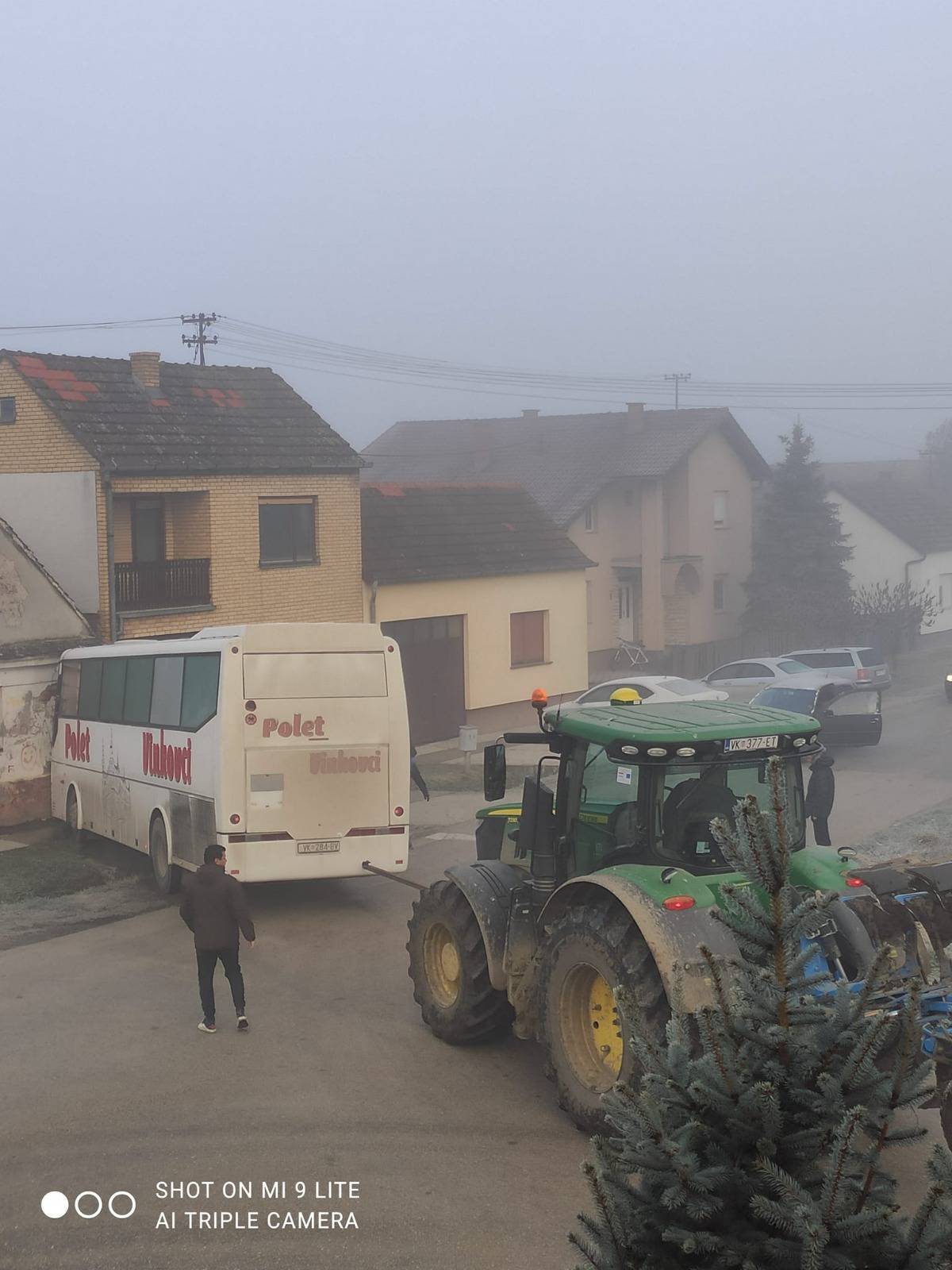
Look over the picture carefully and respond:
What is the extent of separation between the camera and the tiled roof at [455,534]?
2911cm

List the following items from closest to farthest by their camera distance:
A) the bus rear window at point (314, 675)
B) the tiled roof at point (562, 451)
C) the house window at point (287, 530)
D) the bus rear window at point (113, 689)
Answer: the bus rear window at point (314, 675) → the bus rear window at point (113, 689) → the house window at point (287, 530) → the tiled roof at point (562, 451)

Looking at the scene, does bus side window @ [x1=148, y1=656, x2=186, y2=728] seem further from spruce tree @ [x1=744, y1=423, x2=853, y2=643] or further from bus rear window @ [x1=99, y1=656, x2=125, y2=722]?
spruce tree @ [x1=744, y1=423, x2=853, y2=643]

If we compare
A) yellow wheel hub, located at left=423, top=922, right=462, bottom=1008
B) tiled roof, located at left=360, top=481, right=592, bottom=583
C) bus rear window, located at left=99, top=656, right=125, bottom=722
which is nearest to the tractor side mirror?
yellow wheel hub, located at left=423, top=922, right=462, bottom=1008

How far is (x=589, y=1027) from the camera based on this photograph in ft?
27.3

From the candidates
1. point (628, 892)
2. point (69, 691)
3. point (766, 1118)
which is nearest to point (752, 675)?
point (69, 691)

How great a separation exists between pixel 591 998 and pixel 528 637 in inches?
933

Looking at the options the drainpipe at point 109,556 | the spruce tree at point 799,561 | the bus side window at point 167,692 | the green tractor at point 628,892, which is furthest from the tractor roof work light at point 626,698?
the spruce tree at point 799,561

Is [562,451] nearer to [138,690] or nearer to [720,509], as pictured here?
[720,509]

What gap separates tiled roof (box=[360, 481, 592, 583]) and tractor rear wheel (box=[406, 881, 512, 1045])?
18118mm

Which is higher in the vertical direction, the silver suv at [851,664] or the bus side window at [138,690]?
the bus side window at [138,690]

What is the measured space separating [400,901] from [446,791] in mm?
7737

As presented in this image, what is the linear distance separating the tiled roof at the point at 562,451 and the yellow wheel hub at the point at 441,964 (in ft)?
105

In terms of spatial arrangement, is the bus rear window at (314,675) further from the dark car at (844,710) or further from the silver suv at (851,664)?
the silver suv at (851,664)

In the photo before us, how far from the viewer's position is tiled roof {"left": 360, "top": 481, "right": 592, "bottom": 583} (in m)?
29.1
